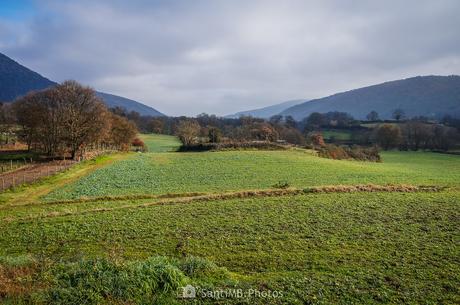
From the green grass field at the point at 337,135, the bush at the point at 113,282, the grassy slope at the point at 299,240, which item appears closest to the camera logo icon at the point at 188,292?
the bush at the point at 113,282

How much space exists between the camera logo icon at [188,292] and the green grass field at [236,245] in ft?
0.99

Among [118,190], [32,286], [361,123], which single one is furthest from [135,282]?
[361,123]

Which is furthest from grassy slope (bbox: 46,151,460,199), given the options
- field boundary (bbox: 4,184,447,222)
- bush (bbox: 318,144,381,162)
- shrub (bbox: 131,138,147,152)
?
shrub (bbox: 131,138,147,152)

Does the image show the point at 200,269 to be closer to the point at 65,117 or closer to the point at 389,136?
the point at 65,117

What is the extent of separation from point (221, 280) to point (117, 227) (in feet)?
33.9

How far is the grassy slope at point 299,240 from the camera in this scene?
11919 mm

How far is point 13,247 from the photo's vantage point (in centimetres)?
1650

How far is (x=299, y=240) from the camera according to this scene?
17.1 m

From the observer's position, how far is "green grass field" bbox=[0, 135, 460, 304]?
34.9ft

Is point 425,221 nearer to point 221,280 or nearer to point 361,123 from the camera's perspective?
point 221,280

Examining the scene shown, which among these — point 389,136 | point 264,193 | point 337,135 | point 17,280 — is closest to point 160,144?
point 337,135

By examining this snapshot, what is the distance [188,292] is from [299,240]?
8.24 meters

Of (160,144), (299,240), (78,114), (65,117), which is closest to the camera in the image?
(299,240)

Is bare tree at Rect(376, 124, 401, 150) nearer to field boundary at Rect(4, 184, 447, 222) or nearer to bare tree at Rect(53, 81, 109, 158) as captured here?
field boundary at Rect(4, 184, 447, 222)
